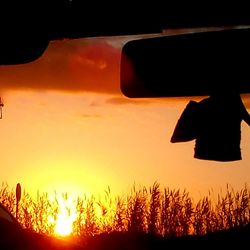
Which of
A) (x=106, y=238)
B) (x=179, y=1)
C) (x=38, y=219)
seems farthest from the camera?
(x=38, y=219)

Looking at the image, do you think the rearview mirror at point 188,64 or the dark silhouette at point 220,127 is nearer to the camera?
the rearview mirror at point 188,64

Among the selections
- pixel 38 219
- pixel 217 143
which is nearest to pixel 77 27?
pixel 217 143

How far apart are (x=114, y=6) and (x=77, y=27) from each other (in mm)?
220

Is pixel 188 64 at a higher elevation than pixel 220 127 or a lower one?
higher

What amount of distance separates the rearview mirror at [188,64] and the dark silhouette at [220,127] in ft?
0.41

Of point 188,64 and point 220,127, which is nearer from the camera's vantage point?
point 188,64

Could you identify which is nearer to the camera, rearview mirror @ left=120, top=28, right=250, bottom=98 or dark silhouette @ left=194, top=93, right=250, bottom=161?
rearview mirror @ left=120, top=28, right=250, bottom=98

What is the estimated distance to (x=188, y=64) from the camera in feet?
10.9

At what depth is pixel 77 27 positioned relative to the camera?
11.1 feet

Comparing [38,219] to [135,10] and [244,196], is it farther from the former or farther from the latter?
[135,10]

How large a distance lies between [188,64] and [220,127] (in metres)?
0.38

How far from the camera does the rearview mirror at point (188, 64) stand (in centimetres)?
327

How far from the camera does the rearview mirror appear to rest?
3266 millimetres

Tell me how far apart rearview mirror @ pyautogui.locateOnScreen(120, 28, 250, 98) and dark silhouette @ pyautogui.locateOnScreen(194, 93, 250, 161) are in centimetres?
13
